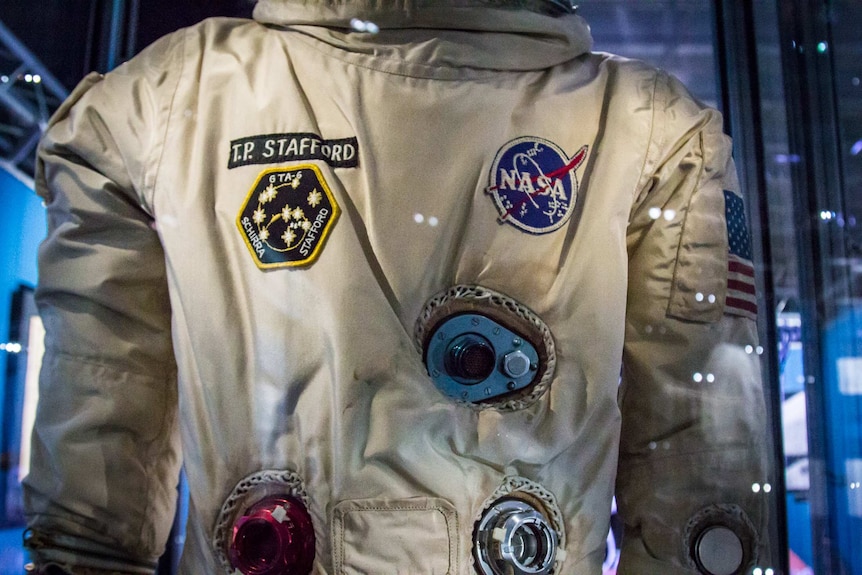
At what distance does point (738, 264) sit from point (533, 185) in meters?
0.26

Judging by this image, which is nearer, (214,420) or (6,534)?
(214,420)

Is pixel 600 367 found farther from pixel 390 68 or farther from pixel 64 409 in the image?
pixel 64 409

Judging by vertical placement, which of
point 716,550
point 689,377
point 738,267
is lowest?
point 716,550

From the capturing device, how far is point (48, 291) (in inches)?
32.5

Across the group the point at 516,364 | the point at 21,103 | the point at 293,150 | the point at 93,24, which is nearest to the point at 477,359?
the point at 516,364

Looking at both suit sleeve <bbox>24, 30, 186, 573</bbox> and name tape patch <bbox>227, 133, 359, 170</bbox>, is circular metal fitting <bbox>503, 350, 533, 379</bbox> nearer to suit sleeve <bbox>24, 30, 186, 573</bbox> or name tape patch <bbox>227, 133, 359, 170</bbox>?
name tape patch <bbox>227, 133, 359, 170</bbox>

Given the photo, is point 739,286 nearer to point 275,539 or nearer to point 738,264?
point 738,264

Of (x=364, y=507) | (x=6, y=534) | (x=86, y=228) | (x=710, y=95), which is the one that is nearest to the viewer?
(x=364, y=507)

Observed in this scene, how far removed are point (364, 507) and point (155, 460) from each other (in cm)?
29

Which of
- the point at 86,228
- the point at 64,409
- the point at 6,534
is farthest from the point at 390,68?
the point at 6,534

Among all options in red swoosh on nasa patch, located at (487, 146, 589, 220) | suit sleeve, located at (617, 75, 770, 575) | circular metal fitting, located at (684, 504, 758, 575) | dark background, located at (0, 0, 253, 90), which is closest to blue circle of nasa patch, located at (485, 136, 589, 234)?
red swoosh on nasa patch, located at (487, 146, 589, 220)

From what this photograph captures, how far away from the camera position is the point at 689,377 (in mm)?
827

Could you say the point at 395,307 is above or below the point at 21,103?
below

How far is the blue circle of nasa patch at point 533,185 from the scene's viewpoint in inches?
30.8
